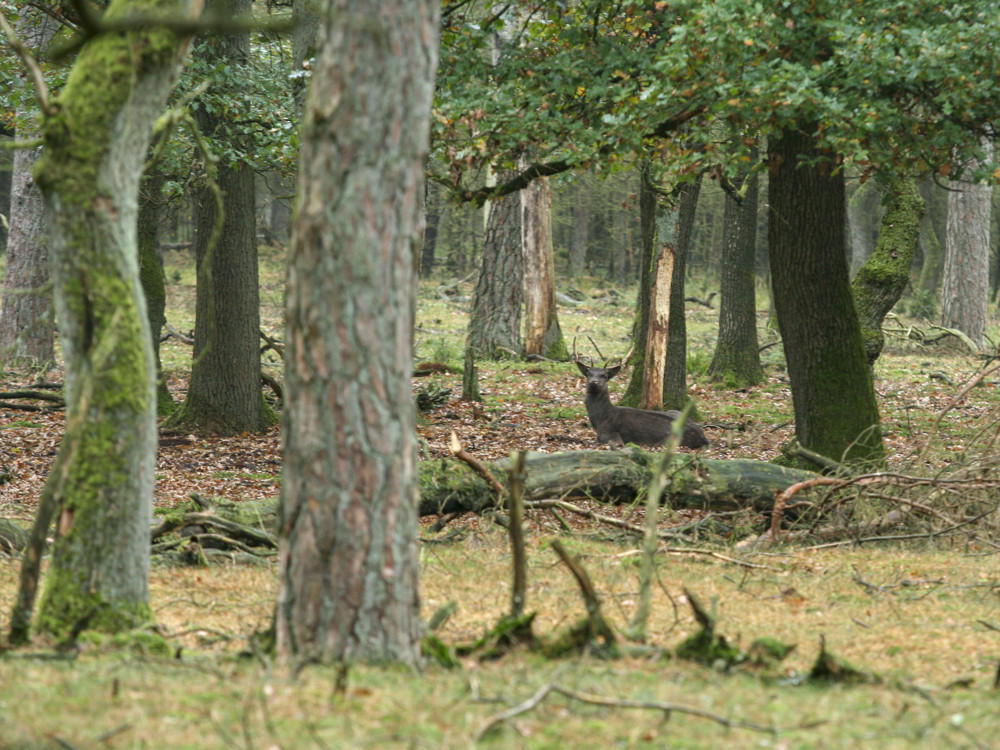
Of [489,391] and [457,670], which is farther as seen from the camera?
[489,391]

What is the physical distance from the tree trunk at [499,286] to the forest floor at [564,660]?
7.30 m

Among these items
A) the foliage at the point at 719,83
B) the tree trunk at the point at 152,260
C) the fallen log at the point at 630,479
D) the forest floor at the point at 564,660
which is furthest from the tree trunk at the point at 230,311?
the fallen log at the point at 630,479

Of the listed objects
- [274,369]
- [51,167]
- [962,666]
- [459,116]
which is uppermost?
[459,116]

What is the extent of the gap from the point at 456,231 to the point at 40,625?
112 ft

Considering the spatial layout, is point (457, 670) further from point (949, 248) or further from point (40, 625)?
point (949, 248)

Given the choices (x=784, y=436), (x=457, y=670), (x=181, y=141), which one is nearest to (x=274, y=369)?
(x=181, y=141)

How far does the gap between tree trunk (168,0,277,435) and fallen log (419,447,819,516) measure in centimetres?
459

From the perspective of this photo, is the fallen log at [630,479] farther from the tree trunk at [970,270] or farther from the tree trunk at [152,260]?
the tree trunk at [970,270]

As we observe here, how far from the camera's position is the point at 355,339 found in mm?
3963

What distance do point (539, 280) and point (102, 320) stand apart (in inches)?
634

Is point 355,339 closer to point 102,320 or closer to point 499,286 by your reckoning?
point 102,320

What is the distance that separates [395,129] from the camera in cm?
396

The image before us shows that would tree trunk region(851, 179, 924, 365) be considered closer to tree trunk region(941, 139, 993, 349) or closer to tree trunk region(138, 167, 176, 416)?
tree trunk region(138, 167, 176, 416)

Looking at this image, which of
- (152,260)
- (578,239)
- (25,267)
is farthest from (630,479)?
(578,239)
